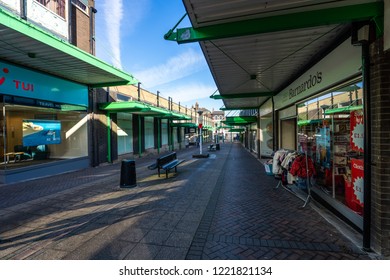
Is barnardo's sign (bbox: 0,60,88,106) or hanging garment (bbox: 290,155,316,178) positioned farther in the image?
barnardo's sign (bbox: 0,60,88,106)

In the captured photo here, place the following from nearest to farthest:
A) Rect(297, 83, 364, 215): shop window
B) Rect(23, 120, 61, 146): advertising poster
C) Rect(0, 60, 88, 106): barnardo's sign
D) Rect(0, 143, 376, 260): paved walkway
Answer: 1. Rect(0, 143, 376, 260): paved walkway
2. Rect(297, 83, 364, 215): shop window
3. Rect(0, 60, 88, 106): barnardo's sign
4. Rect(23, 120, 61, 146): advertising poster

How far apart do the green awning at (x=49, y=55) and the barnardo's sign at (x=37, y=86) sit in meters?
0.25

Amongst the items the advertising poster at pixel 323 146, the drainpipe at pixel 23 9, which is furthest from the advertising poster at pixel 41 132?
the advertising poster at pixel 323 146

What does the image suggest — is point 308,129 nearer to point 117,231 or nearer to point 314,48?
point 314,48

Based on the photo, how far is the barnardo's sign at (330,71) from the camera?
3715mm

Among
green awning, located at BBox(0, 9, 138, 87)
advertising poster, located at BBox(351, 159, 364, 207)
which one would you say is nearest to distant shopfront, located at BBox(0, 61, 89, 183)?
green awning, located at BBox(0, 9, 138, 87)

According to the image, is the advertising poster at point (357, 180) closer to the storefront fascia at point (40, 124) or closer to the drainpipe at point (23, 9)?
the drainpipe at point (23, 9)

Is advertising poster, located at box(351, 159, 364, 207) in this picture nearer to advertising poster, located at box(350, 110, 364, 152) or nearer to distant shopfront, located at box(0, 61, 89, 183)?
advertising poster, located at box(350, 110, 364, 152)

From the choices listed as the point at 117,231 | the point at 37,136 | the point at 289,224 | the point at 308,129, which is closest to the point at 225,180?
the point at 308,129

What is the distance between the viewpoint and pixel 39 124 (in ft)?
29.5

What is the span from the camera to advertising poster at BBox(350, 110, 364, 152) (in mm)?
3723

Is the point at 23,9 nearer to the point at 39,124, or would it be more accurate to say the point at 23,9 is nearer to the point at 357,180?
the point at 39,124

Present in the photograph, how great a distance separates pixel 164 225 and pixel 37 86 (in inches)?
313

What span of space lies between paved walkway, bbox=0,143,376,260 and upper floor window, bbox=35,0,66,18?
6.83 metres
